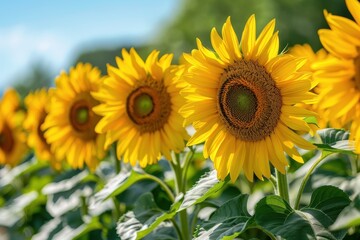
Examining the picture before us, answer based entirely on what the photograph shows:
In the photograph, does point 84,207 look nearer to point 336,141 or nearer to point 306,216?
point 336,141

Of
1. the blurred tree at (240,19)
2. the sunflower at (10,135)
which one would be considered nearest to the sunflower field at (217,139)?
the sunflower at (10,135)

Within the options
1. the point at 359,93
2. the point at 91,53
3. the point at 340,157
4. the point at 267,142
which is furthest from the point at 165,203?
the point at 91,53

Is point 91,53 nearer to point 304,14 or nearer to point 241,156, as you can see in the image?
point 304,14

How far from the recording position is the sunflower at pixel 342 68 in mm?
2074

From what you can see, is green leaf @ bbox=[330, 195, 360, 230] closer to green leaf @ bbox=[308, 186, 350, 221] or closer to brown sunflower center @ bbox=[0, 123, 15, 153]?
green leaf @ bbox=[308, 186, 350, 221]

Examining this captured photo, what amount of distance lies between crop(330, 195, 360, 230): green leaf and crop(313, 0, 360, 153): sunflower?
27 cm

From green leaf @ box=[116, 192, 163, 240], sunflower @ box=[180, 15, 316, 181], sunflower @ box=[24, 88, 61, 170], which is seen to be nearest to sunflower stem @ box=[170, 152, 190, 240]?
green leaf @ box=[116, 192, 163, 240]

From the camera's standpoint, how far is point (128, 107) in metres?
3.43

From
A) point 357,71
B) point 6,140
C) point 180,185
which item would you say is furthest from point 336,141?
point 6,140

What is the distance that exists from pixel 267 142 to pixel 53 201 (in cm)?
226

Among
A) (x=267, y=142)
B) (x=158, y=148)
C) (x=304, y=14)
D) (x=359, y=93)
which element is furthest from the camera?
(x=304, y=14)

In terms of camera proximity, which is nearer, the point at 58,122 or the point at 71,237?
the point at 71,237

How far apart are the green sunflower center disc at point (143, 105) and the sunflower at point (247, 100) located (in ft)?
2.39

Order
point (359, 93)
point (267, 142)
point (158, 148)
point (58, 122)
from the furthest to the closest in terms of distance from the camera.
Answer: point (58, 122) < point (158, 148) < point (267, 142) < point (359, 93)
